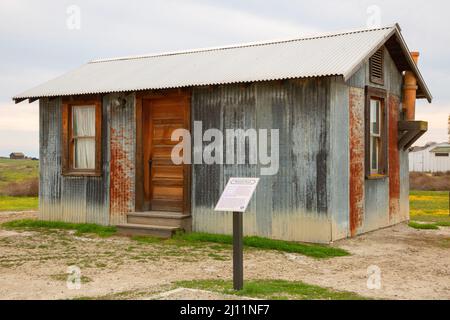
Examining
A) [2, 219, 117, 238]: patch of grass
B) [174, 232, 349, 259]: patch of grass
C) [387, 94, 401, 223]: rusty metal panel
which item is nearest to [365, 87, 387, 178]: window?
[387, 94, 401, 223]: rusty metal panel

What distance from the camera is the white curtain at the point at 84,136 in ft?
47.1

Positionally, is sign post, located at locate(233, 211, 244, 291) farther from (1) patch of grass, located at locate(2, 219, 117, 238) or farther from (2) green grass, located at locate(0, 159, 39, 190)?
(2) green grass, located at locate(0, 159, 39, 190)

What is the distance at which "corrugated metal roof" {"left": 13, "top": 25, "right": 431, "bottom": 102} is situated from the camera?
11492mm

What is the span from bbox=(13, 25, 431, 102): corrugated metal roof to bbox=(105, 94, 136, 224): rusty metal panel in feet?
1.74

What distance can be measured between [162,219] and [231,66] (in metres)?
3.56

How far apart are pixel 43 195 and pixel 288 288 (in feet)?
→ 30.5

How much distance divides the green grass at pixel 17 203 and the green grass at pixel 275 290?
13.4 meters

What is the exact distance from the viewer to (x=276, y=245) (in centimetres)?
1105

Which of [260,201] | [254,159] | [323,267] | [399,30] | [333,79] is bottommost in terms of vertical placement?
[323,267]

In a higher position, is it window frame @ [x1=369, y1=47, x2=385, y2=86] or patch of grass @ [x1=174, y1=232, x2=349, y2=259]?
window frame @ [x1=369, y1=47, x2=385, y2=86]

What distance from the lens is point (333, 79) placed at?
1133 centimetres

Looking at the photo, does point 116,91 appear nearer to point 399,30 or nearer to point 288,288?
point 399,30
